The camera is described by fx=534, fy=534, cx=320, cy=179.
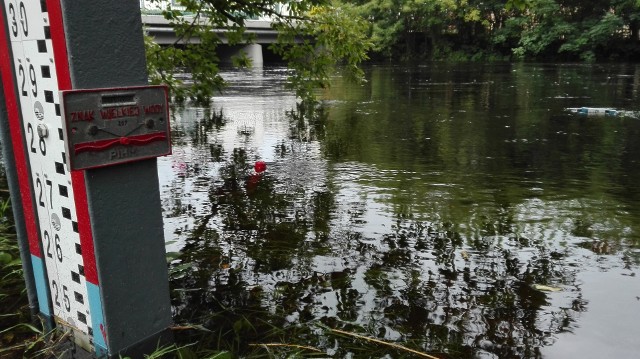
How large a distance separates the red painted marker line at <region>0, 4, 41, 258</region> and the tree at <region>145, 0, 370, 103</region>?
3093 mm

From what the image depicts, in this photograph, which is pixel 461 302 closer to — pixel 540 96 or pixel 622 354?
pixel 622 354

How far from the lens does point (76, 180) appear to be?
2.35m

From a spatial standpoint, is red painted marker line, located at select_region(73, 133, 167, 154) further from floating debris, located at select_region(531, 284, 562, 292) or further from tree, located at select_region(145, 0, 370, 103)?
tree, located at select_region(145, 0, 370, 103)

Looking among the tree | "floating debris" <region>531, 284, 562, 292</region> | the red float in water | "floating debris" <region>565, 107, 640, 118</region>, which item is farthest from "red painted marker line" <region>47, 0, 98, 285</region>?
"floating debris" <region>565, 107, 640, 118</region>

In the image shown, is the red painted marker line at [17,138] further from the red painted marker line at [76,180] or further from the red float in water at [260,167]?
the red float in water at [260,167]

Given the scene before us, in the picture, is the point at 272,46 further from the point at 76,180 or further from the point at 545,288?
the point at 76,180

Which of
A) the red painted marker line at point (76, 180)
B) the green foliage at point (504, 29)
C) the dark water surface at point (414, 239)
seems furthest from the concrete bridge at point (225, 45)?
the red painted marker line at point (76, 180)

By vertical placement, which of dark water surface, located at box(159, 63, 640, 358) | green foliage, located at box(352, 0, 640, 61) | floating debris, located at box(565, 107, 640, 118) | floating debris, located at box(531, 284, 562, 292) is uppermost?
green foliage, located at box(352, 0, 640, 61)

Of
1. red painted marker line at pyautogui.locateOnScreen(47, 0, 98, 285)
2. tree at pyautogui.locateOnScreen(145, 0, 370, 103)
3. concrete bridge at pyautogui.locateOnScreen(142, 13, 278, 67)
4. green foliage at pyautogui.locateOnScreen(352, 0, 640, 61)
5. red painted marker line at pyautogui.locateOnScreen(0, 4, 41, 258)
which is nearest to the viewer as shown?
red painted marker line at pyautogui.locateOnScreen(47, 0, 98, 285)

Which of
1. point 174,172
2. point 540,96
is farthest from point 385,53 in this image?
point 174,172

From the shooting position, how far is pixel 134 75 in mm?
2418

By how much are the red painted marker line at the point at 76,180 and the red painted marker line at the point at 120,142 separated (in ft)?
0.41

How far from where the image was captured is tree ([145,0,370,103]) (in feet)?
18.9

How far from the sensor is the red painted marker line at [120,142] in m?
2.24
